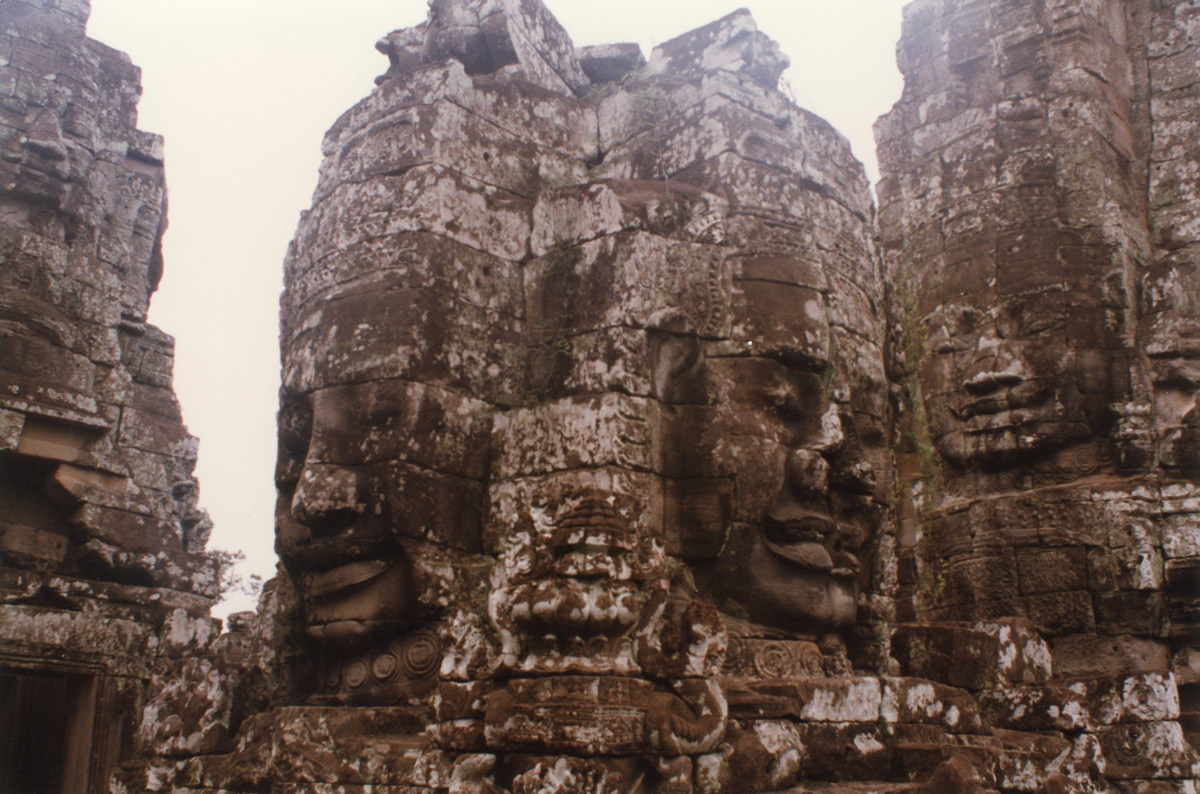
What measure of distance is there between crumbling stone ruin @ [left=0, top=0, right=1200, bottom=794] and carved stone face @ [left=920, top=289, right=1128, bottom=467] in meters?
0.04

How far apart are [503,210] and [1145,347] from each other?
19.6ft

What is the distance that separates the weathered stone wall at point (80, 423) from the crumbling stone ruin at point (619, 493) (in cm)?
5

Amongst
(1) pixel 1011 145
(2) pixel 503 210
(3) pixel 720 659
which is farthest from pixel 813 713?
(1) pixel 1011 145

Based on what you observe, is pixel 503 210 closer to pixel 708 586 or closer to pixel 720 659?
pixel 708 586

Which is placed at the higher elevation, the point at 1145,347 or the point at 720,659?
the point at 1145,347

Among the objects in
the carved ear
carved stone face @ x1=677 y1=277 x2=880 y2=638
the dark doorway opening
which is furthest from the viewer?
the dark doorway opening

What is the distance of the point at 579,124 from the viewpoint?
6.13 metres

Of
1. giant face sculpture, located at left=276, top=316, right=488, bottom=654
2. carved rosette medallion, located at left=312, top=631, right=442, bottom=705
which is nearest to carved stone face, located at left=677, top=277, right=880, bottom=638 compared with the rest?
giant face sculpture, located at left=276, top=316, right=488, bottom=654

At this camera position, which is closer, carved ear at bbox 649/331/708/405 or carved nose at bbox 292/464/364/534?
carved nose at bbox 292/464/364/534

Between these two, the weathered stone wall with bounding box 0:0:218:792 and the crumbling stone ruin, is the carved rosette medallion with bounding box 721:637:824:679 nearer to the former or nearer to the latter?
the crumbling stone ruin

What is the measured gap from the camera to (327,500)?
4629 millimetres

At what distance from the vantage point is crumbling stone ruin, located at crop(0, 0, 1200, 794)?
Result: 13.7 feet

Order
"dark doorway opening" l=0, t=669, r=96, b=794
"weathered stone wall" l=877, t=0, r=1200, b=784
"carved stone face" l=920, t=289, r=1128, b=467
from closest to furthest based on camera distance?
1. "dark doorway opening" l=0, t=669, r=96, b=794
2. "weathered stone wall" l=877, t=0, r=1200, b=784
3. "carved stone face" l=920, t=289, r=1128, b=467

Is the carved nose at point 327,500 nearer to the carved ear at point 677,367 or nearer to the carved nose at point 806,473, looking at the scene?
the carved ear at point 677,367
